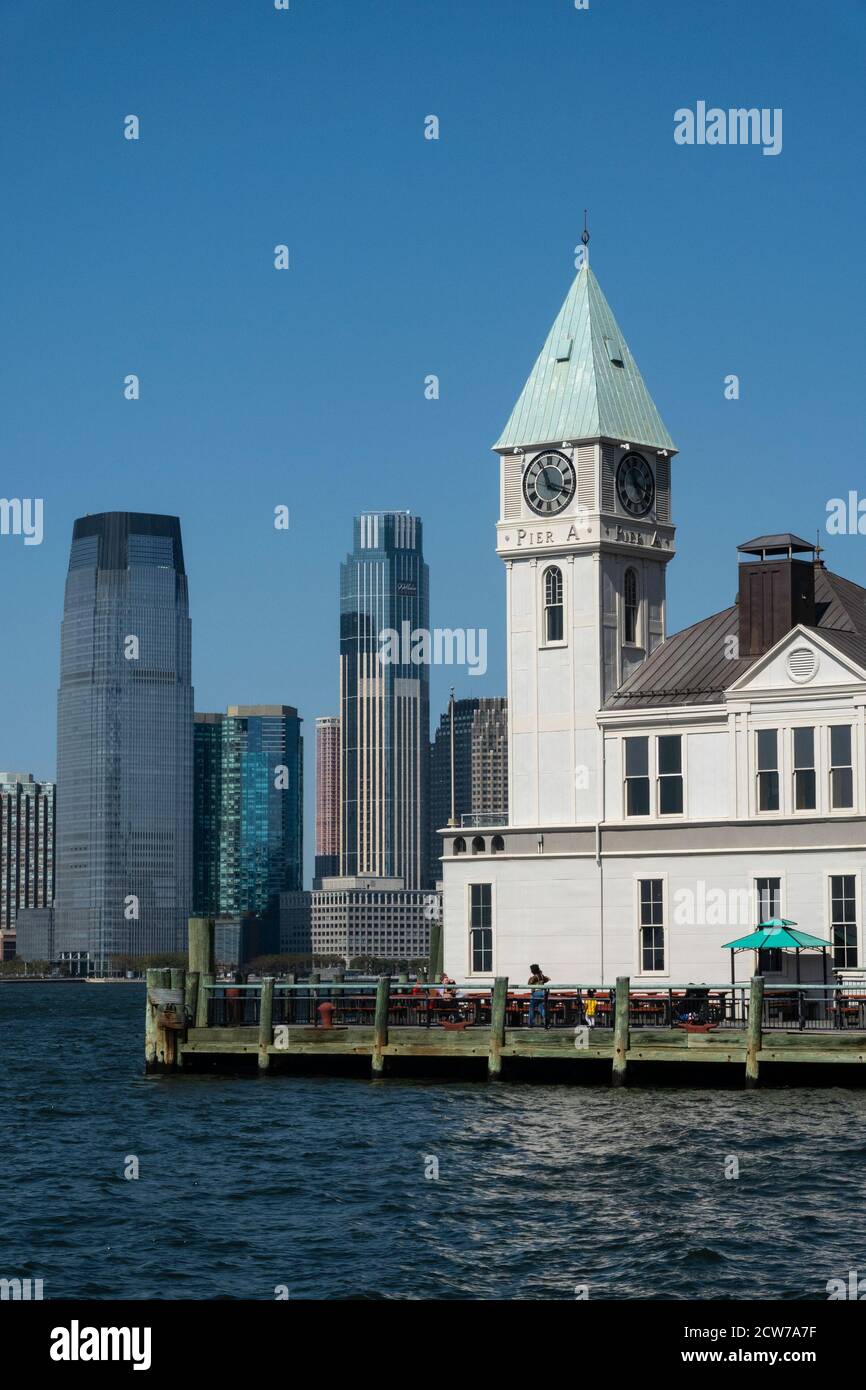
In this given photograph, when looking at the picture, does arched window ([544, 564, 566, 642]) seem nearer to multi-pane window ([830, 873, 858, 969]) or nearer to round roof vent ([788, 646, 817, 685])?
round roof vent ([788, 646, 817, 685])

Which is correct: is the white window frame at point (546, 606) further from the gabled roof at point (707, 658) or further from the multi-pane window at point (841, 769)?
Result: the multi-pane window at point (841, 769)

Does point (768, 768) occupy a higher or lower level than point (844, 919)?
higher

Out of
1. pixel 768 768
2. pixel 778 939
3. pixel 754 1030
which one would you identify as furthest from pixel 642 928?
pixel 754 1030

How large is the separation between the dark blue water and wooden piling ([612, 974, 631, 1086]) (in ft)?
2.51

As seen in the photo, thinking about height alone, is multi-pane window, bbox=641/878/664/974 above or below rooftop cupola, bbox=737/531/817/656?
below

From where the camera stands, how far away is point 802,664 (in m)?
53.0

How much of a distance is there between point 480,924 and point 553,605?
9.23m

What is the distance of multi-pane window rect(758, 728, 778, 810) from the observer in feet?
176

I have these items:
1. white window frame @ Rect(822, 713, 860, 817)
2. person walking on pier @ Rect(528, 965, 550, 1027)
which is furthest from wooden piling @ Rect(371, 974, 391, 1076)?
white window frame @ Rect(822, 713, 860, 817)

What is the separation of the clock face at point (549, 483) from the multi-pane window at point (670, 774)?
24.5 feet

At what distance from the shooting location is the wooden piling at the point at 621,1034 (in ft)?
143

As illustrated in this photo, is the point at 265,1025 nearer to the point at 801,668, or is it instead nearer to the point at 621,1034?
the point at 621,1034
